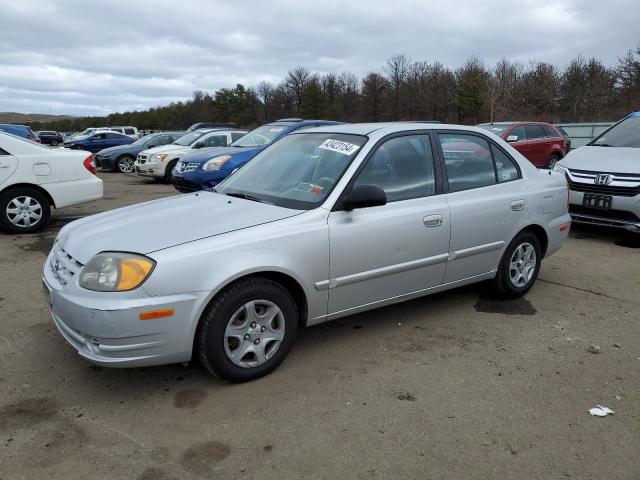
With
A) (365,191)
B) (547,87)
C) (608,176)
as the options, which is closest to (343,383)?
(365,191)

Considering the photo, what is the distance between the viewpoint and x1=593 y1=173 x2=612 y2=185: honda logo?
269 inches

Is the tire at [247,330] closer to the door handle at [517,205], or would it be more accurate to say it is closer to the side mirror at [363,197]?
the side mirror at [363,197]

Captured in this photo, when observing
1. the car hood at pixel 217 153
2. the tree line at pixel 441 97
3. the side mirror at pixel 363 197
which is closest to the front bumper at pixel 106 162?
the car hood at pixel 217 153

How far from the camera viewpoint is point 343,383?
3.31 meters

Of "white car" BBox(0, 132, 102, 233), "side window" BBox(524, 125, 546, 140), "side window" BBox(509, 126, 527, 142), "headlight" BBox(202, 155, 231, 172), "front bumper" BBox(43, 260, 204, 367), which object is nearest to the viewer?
"front bumper" BBox(43, 260, 204, 367)

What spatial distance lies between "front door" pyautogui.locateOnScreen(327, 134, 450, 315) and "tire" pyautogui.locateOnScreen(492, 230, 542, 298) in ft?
2.80

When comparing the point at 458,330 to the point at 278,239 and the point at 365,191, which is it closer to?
the point at 365,191

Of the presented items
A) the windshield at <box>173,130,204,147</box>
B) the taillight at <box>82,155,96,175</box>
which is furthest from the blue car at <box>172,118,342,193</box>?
the windshield at <box>173,130,204,147</box>

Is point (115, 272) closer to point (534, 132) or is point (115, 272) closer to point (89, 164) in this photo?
point (89, 164)

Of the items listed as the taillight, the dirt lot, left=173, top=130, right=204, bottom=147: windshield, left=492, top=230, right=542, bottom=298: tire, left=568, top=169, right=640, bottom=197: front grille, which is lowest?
the dirt lot

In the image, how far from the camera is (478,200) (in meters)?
4.29

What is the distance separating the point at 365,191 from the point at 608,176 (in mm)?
4920

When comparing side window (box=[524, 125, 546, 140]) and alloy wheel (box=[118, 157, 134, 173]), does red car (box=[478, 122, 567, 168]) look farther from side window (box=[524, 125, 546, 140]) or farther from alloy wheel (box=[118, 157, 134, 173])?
alloy wheel (box=[118, 157, 134, 173])

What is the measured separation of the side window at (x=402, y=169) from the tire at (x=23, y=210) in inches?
229
